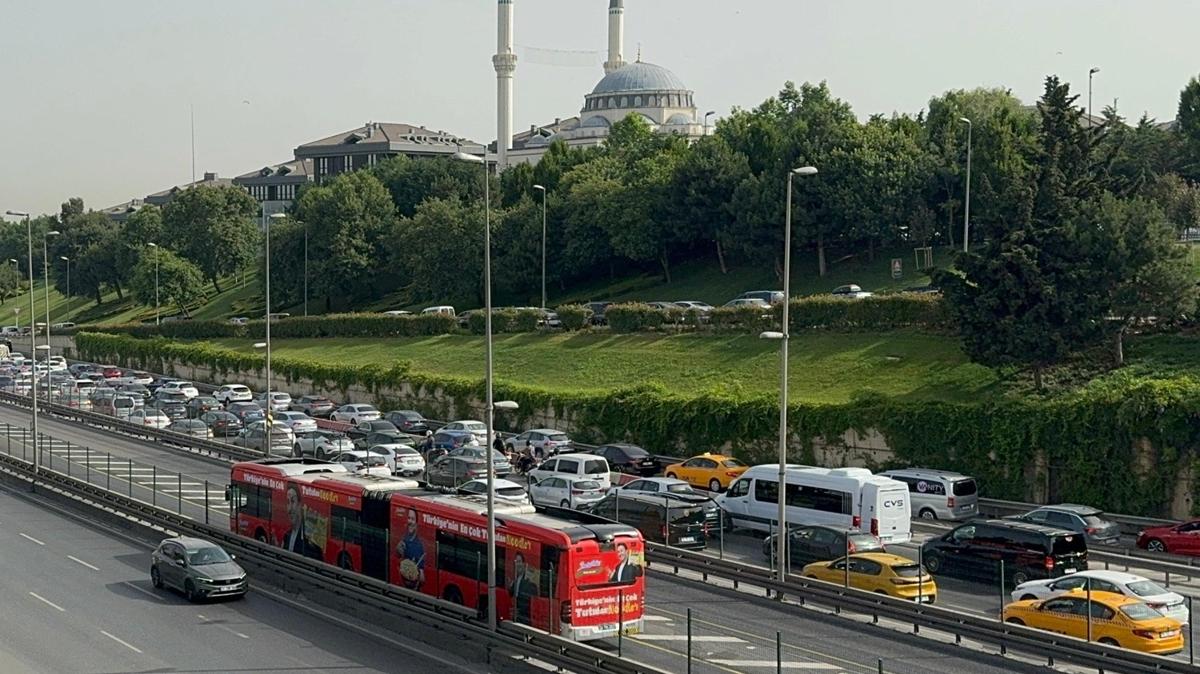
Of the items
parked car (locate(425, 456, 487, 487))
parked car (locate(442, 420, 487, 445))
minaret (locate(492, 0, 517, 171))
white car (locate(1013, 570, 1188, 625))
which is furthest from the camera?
minaret (locate(492, 0, 517, 171))

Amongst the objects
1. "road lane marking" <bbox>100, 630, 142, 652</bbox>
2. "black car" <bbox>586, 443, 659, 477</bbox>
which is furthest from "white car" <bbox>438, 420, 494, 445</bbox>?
"road lane marking" <bbox>100, 630, 142, 652</bbox>

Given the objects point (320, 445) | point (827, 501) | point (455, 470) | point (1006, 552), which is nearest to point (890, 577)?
point (1006, 552)

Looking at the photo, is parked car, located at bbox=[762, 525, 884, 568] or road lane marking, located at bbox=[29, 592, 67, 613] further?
parked car, located at bbox=[762, 525, 884, 568]

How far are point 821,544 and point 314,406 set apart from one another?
4394 centimetres

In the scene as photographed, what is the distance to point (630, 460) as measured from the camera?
5197 cm

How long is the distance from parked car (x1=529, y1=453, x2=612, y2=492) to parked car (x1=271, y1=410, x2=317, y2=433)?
19037mm

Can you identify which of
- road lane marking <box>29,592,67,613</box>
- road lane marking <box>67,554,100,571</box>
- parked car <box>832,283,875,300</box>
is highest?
parked car <box>832,283,875,300</box>

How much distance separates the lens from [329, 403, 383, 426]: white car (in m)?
67.6

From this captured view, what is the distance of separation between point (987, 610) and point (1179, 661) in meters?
7.01

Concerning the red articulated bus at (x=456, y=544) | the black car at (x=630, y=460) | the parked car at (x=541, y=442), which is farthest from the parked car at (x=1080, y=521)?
the parked car at (x=541, y=442)

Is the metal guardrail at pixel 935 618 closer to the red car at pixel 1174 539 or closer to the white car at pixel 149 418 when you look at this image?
the red car at pixel 1174 539

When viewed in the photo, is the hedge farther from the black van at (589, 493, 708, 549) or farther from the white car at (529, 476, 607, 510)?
the black van at (589, 493, 708, 549)

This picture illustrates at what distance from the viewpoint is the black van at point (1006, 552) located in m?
32.6

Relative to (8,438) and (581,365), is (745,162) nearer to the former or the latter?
(581,365)
